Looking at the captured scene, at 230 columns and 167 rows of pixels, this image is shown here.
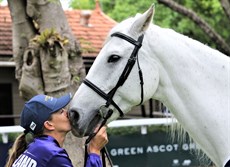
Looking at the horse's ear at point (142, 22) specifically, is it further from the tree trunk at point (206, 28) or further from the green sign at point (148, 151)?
the tree trunk at point (206, 28)

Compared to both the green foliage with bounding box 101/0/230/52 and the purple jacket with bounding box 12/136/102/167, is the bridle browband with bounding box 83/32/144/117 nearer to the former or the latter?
the purple jacket with bounding box 12/136/102/167

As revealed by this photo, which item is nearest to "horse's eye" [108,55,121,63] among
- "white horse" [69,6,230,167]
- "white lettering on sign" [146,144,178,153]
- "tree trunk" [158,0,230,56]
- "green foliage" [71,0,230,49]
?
"white horse" [69,6,230,167]

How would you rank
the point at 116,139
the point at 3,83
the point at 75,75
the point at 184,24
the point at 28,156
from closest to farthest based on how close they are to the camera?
1. the point at 28,156
2. the point at 75,75
3. the point at 116,139
4. the point at 3,83
5. the point at 184,24

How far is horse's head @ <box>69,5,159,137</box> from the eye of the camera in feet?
10.8

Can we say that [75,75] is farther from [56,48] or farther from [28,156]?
[28,156]

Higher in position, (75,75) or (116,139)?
(75,75)

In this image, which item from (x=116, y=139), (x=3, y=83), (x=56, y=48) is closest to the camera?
(x=56, y=48)

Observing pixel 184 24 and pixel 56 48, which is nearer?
pixel 56 48

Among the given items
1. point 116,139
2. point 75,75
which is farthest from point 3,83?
point 75,75

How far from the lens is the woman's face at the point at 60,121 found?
3061 millimetres

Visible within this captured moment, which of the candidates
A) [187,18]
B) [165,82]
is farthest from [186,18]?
[165,82]

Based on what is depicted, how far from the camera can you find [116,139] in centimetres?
894

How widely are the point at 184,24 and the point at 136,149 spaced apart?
561 inches

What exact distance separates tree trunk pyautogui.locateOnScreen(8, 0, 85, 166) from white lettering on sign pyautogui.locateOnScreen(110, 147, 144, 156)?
2.93 m
